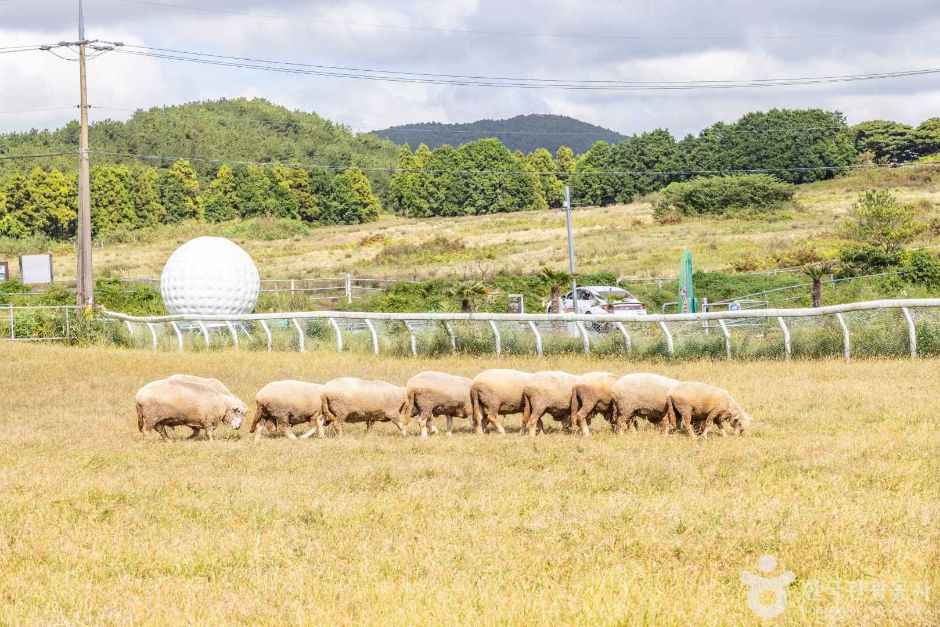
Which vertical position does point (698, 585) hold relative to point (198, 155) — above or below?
below

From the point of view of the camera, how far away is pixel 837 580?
7863mm

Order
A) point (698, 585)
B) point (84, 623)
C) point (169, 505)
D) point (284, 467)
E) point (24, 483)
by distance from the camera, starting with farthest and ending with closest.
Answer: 1. point (284, 467)
2. point (24, 483)
3. point (169, 505)
4. point (698, 585)
5. point (84, 623)

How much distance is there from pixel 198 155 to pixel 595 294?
12626 cm

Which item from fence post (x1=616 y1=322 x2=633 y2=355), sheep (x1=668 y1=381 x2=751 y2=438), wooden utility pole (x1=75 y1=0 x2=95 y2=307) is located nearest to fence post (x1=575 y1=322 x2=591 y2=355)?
fence post (x1=616 y1=322 x2=633 y2=355)

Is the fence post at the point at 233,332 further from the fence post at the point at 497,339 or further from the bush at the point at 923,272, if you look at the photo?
the bush at the point at 923,272

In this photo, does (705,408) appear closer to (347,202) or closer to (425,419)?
(425,419)

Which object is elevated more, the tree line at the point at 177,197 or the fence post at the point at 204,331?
the tree line at the point at 177,197

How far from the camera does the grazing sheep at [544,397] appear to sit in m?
15.7

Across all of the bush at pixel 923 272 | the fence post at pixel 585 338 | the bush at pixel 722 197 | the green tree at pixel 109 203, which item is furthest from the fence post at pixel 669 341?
the green tree at pixel 109 203

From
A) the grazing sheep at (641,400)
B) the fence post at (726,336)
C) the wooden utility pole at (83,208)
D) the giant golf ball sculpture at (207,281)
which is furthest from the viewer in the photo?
the giant golf ball sculpture at (207,281)

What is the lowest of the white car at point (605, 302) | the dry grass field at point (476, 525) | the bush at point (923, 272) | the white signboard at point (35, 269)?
the dry grass field at point (476, 525)

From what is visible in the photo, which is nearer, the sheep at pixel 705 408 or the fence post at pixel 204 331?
the sheep at pixel 705 408

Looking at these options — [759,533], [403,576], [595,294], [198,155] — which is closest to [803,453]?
[759,533]

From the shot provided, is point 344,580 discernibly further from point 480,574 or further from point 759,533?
point 759,533
